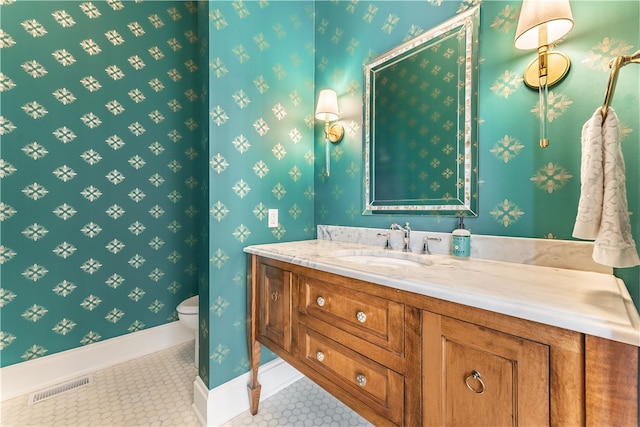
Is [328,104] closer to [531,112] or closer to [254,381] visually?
[531,112]

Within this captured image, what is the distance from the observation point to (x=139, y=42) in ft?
6.54

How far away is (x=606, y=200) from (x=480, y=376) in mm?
490

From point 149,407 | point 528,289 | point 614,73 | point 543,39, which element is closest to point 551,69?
point 543,39

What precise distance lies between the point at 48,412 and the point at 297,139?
210 cm

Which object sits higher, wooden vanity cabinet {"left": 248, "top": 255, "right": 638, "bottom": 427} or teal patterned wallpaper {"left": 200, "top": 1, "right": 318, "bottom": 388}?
teal patterned wallpaper {"left": 200, "top": 1, "right": 318, "bottom": 388}

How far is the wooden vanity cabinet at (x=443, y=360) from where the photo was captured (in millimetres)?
483

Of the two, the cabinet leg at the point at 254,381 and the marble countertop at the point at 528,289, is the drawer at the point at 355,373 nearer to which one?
the marble countertop at the point at 528,289

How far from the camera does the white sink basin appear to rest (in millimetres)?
1181

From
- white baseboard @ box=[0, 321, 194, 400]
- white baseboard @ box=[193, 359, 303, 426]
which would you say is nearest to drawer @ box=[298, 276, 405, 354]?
white baseboard @ box=[193, 359, 303, 426]

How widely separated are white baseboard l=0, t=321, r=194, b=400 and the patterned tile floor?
8cm

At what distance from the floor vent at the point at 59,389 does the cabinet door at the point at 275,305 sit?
130 centimetres

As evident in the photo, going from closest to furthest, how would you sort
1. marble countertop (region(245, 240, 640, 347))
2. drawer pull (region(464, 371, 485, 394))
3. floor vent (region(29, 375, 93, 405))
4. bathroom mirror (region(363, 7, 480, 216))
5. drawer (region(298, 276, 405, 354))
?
marble countertop (region(245, 240, 640, 347)) → drawer pull (region(464, 371, 485, 394)) → drawer (region(298, 276, 405, 354)) → bathroom mirror (region(363, 7, 480, 216)) → floor vent (region(29, 375, 93, 405))

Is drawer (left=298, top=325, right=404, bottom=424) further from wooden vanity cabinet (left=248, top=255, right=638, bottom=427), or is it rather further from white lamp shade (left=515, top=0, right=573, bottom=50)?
white lamp shade (left=515, top=0, right=573, bottom=50)

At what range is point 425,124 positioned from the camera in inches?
52.0
